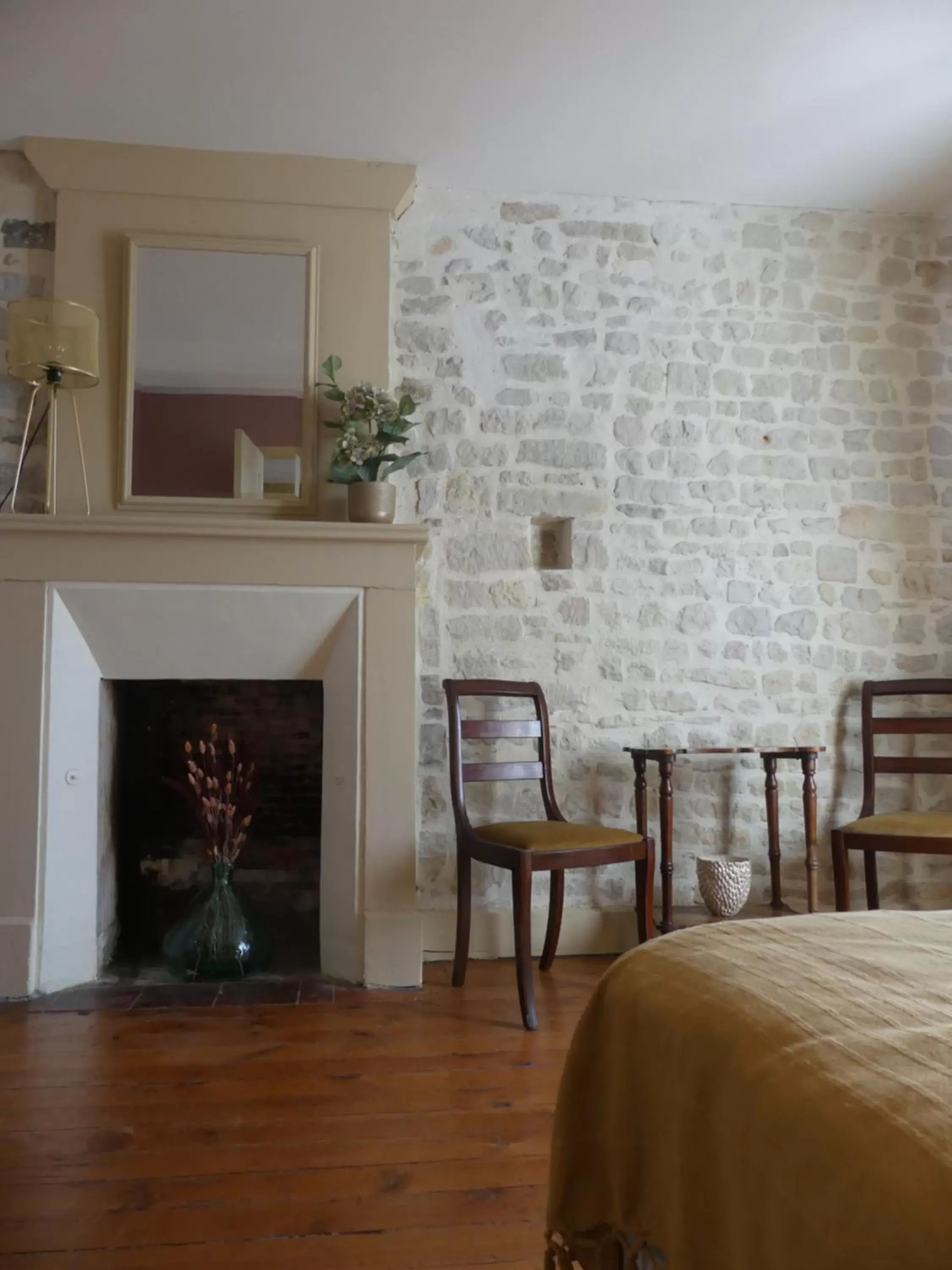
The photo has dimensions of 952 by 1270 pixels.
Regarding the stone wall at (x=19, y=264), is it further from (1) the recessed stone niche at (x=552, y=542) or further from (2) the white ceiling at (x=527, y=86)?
(1) the recessed stone niche at (x=552, y=542)

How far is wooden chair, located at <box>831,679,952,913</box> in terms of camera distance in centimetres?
314

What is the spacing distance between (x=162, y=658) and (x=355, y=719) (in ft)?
2.33

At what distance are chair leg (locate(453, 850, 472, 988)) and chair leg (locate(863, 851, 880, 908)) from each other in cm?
145

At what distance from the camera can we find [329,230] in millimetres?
3541

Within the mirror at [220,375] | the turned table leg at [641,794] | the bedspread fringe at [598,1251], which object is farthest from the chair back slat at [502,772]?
the bedspread fringe at [598,1251]

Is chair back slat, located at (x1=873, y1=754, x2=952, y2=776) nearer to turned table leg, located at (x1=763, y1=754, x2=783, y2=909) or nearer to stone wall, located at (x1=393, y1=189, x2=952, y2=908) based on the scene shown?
stone wall, located at (x1=393, y1=189, x2=952, y2=908)

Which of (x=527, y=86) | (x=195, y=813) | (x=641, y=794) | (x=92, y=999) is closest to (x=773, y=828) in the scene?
(x=641, y=794)

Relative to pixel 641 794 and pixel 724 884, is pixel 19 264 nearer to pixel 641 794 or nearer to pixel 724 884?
pixel 641 794

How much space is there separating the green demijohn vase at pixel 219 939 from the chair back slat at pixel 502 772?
882mm

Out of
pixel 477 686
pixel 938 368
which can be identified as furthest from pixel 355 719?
pixel 938 368

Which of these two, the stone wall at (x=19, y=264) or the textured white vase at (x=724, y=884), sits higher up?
the stone wall at (x=19, y=264)

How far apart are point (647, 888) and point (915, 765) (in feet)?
3.92

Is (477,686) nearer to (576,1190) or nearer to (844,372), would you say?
(844,372)

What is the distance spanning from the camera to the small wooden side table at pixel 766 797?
3303 mm
